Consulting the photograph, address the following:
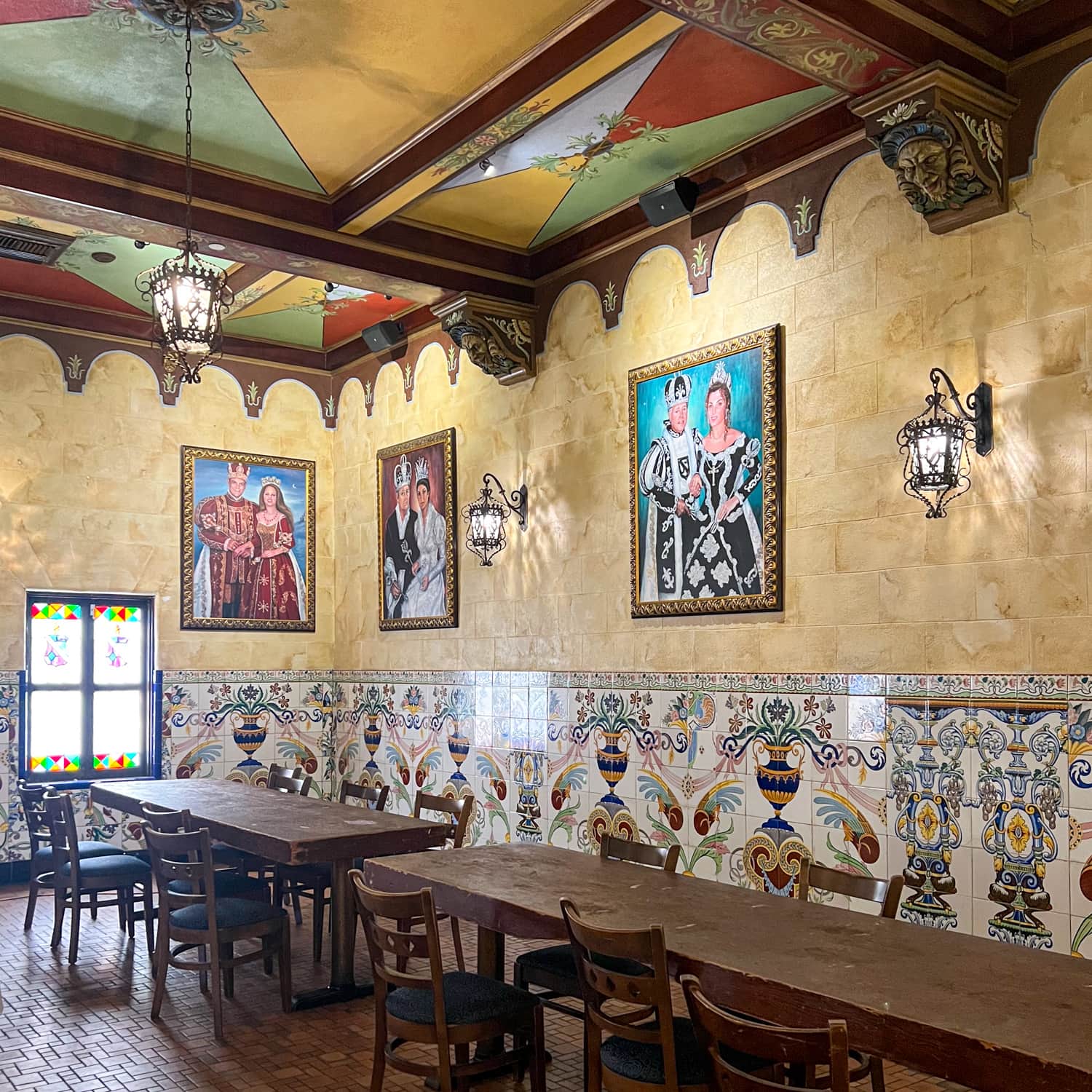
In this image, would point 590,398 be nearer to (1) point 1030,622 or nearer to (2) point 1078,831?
(1) point 1030,622

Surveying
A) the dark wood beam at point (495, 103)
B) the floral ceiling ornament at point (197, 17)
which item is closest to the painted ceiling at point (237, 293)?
the dark wood beam at point (495, 103)

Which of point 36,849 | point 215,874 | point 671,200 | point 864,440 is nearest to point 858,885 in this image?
point 864,440

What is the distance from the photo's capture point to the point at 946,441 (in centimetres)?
472

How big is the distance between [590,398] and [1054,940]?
3928 mm

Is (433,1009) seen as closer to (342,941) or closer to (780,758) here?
(342,941)

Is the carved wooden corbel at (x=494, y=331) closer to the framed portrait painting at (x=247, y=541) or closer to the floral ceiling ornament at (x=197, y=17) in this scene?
the floral ceiling ornament at (x=197, y=17)

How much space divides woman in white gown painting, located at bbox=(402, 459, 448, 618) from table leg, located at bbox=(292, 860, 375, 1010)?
3060 millimetres

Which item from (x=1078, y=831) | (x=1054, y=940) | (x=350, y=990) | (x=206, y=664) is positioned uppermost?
(x=206, y=664)

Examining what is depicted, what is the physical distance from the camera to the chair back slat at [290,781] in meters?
7.09

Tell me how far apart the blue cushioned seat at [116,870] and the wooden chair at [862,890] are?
12.7 ft

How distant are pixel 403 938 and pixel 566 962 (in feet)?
2.64

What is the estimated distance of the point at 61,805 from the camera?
6070 millimetres

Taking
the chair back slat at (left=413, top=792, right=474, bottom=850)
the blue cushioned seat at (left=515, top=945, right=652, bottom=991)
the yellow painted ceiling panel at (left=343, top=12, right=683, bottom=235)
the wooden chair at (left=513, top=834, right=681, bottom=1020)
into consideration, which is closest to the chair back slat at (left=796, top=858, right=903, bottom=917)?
the wooden chair at (left=513, top=834, right=681, bottom=1020)

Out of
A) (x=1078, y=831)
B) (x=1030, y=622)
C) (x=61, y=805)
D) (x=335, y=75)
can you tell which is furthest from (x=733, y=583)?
(x=61, y=805)
